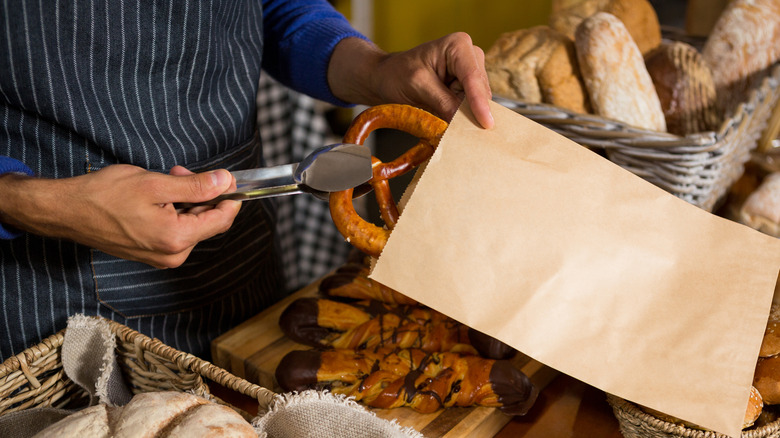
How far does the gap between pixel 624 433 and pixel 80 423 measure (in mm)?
639

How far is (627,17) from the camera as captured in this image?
1.44 m

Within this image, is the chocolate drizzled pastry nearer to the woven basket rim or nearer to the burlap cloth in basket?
the burlap cloth in basket

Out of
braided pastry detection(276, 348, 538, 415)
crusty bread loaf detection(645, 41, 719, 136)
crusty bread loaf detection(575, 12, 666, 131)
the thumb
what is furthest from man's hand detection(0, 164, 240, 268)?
crusty bread loaf detection(645, 41, 719, 136)

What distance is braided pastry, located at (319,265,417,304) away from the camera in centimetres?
109

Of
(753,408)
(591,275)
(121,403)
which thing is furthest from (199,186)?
(753,408)

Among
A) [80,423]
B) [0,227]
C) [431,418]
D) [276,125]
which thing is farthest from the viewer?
[276,125]

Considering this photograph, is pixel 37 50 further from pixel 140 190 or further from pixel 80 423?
pixel 80 423

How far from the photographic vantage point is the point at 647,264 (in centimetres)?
71

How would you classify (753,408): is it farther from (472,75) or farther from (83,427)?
(83,427)

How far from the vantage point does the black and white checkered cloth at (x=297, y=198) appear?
176 cm

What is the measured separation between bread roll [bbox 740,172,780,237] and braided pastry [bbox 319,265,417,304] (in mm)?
A: 633

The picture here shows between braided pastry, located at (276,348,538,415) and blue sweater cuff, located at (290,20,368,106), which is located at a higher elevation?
blue sweater cuff, located at (290,20,368,106)

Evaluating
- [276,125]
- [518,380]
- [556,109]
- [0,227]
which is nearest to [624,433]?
[518,380]

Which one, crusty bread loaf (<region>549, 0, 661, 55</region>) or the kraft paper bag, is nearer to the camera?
the kraft paper bag
